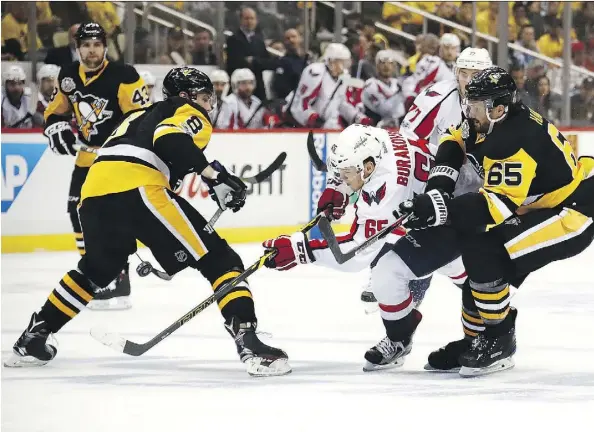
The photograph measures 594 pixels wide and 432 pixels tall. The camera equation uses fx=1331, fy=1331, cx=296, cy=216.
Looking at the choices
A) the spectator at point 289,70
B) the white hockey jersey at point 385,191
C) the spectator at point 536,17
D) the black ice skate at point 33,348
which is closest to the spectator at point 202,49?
the spectator at point 289,70

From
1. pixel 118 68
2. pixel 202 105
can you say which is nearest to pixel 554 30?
pixel 118 68

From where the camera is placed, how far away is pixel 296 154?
8250 mm

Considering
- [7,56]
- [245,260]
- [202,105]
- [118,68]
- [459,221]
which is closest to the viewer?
[459,221]

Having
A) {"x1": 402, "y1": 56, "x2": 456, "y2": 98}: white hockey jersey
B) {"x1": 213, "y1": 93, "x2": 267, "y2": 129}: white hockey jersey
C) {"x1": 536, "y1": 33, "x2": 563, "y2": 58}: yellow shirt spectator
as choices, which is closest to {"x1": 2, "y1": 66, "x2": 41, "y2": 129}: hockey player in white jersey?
{"x1": 213, "y1": 93, "x2": 267, "y2": 129}: white hockey jersey

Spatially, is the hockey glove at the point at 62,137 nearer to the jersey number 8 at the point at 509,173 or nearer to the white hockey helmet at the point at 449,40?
the jersey number 8 at the point at 509,173

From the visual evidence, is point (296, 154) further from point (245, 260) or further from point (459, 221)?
point (459, 221)

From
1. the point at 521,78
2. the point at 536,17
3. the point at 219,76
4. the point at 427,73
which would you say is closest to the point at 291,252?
the point at 219,76

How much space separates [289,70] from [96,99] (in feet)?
11.7

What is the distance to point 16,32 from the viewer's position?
26.5 ft

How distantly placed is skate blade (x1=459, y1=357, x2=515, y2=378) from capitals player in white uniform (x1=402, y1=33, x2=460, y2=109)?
5003 mm

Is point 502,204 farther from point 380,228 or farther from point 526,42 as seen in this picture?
point 526,42

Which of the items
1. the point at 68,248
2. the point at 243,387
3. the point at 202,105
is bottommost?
the point at 68,248

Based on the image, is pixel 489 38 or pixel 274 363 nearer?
pixel 274 363

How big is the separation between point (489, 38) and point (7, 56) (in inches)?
137
